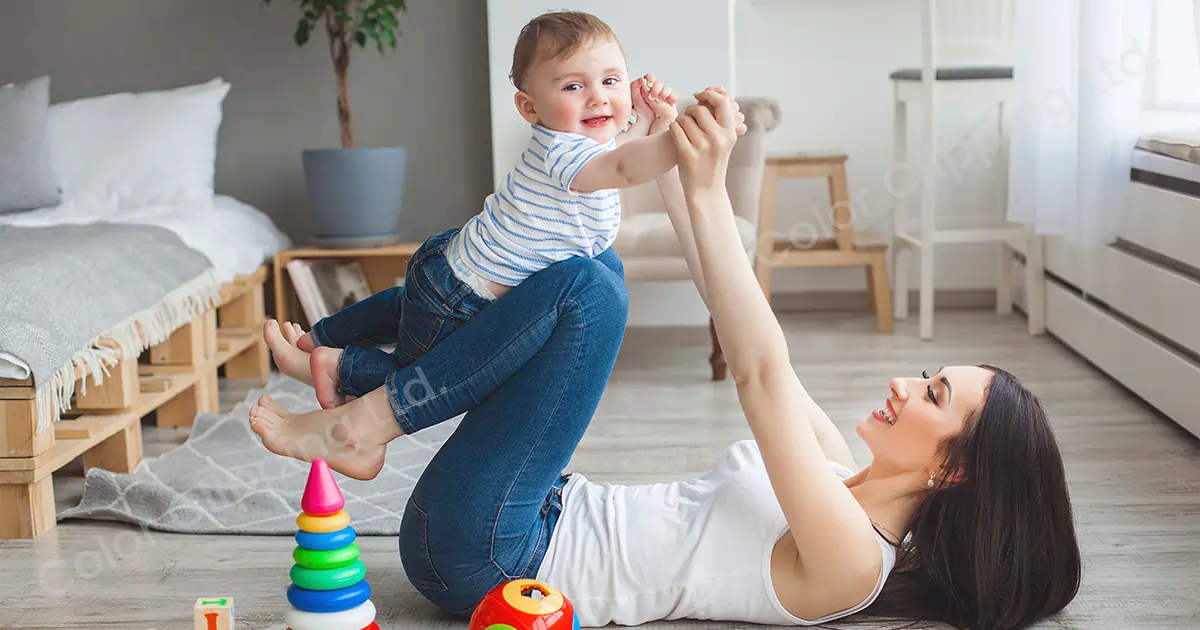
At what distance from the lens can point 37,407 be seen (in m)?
2.20

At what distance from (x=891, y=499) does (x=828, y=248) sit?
8.51 ft

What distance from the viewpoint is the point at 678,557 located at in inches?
64.7

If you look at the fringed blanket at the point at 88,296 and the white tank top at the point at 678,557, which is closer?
the white tank top at the point at 678,557

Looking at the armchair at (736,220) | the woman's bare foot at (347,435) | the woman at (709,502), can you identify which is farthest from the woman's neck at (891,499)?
the armchair at (736,220)

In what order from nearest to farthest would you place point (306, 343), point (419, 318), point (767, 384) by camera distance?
point (767, 384) < point (419, 318) < point (306, 343)

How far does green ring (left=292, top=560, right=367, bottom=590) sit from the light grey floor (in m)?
0.43

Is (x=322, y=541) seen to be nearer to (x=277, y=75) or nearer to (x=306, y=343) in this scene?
(x=306, y=343)

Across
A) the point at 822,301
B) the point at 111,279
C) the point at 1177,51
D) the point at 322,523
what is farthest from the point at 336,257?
the point at 322,523

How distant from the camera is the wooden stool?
4004 mm

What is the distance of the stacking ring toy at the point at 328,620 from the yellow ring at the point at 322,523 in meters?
0.09

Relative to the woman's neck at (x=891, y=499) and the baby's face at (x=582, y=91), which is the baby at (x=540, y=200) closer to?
the baby's face at (x=582, y=91)

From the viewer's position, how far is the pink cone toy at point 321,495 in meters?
1.33

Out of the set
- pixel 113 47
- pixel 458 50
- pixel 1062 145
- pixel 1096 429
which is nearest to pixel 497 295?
pixel 1096 429

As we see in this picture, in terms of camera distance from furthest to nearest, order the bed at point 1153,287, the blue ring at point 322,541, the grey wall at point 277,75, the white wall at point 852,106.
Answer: the white wall at point 852,106 < the grey wall at point 277,75 < the bed at point 1153,287 < the blue ring at point 322,541
